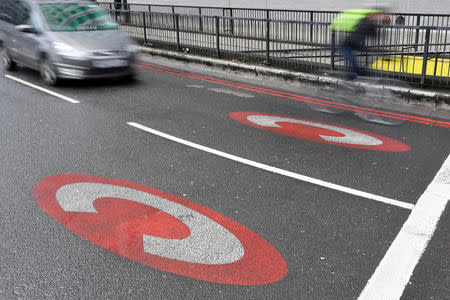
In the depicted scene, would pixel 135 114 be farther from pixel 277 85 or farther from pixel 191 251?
pixel 191 251

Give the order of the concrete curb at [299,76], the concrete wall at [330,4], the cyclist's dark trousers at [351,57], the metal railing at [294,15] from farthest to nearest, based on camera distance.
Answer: the concrete wall at [330,4] < the metal railing at [294,15] < the concrete curb at [299,76] < the cyclist's dark trousers at [351,57]

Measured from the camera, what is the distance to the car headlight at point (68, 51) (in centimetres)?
1045

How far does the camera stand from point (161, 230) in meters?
4.68

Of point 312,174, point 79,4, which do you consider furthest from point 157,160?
point 79,4

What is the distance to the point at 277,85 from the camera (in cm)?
1163

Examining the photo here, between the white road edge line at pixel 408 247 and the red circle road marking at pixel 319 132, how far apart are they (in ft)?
4.95

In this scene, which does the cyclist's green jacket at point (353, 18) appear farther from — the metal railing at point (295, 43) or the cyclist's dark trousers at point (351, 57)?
the metal railing at point (295, 43)

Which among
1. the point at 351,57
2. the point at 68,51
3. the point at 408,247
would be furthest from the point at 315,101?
the point at 408,247

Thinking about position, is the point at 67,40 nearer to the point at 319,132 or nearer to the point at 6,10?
the point at 6,10

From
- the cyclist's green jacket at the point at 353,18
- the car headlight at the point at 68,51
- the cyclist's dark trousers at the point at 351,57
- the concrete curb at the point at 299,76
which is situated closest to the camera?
the cyclist's green jacket at the point at 353,18

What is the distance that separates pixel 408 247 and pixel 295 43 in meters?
8.21

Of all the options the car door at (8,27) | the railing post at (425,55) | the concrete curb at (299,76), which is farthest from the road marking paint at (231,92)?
the car door at (8,27)

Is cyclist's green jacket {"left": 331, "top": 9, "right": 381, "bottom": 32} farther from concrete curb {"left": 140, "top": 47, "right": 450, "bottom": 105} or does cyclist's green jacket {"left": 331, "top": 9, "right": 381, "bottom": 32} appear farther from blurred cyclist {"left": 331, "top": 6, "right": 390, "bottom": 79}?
concrete curb {"left": 140, "top": 47, "right": 450, "bottom": 105}

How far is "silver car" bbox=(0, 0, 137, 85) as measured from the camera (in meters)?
10.6
